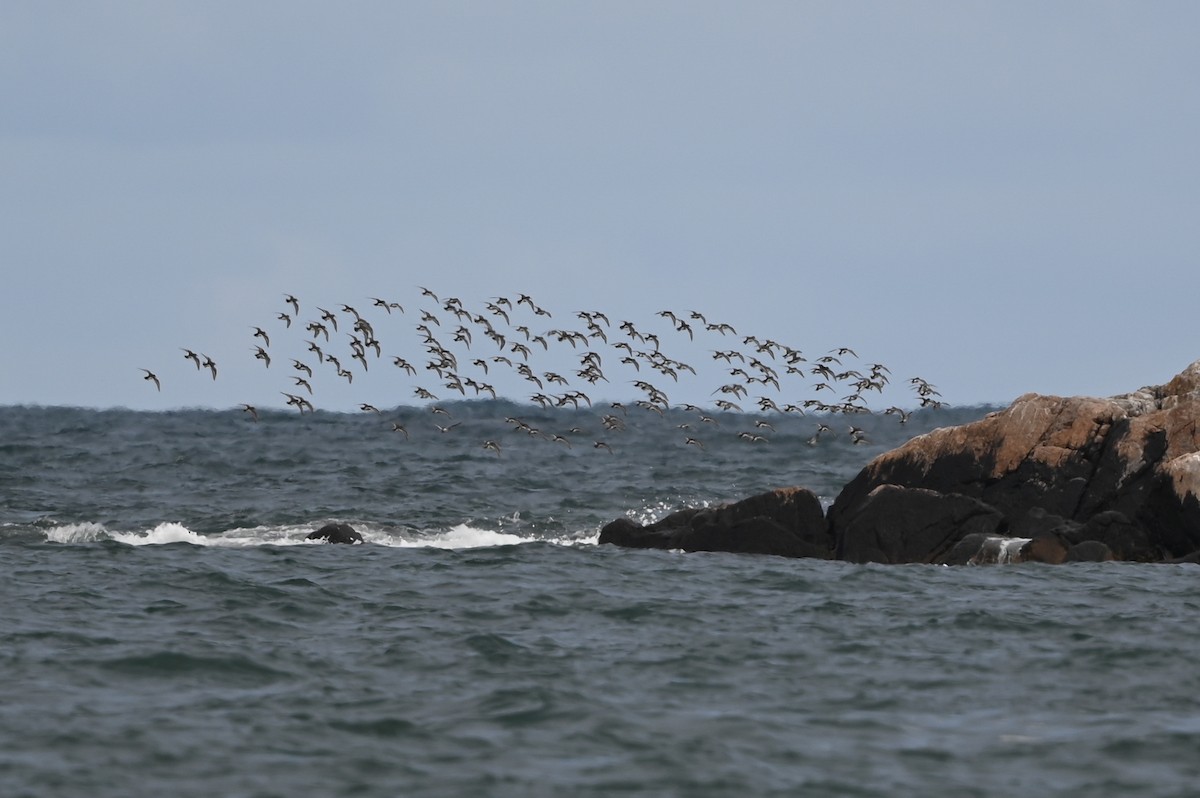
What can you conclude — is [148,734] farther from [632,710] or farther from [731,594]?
[731,594]

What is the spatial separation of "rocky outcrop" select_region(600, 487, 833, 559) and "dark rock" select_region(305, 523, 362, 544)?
545 cm

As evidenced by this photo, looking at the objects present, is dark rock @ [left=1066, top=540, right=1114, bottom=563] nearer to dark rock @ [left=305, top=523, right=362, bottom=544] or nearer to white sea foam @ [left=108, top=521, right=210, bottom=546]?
dark rock @ [left=305, top=523, right=362, bottom=544]

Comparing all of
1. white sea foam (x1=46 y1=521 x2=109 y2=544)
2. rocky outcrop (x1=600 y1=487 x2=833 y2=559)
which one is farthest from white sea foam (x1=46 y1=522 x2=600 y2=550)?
rocky outcrop (x1=600 y1=487 x2=833 y2=559)

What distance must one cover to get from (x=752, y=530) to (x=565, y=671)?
12740 millimetres

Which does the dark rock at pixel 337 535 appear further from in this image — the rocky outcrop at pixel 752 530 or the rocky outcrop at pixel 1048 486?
the rocky outcrop at pixel 1048 486

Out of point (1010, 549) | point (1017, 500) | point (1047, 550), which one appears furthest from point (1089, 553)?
point (1017, 500)

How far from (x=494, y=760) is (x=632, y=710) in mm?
2329

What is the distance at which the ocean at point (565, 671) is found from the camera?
15.8 m

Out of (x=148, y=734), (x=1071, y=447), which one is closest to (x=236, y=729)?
(x=148, y=734)

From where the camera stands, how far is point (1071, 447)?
105 feet

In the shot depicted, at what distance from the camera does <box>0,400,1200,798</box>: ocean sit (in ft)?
51.9

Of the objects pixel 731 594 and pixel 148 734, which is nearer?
pixel 148 734

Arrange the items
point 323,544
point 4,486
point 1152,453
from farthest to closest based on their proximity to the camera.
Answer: point 4,486 < point 323,544 < point 1152,453

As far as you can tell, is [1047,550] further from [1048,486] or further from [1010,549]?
[1048,486]
